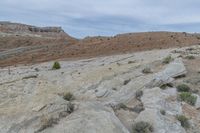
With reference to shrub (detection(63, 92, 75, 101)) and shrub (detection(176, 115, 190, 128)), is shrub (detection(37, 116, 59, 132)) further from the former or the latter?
shrub (detection(176, 115, 190, 128))

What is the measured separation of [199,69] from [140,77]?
12.7 feet

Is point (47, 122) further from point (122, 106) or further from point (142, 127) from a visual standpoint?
point (122, 106)

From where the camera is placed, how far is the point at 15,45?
64.8 metres

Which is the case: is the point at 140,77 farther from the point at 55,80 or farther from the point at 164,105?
the point at 55,80

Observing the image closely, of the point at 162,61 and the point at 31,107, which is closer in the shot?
the point at 31,107

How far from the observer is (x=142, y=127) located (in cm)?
1269

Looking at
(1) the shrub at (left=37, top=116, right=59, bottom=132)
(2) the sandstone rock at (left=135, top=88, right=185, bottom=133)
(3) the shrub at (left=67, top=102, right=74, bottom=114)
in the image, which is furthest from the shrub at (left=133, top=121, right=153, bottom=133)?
(1) the shrub at (left=37, top=116, right=59, bottom=132)

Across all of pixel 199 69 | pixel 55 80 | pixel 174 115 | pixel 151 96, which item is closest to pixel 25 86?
pixel 55 80

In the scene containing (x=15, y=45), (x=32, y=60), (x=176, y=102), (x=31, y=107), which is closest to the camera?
(x=31, y=107)

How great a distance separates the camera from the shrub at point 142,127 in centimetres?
1259

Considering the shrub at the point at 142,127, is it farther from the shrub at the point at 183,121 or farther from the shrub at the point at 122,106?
the shrub at the point at 122,106

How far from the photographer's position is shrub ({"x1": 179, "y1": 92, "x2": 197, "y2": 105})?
600 inches

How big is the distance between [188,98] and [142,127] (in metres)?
3.49

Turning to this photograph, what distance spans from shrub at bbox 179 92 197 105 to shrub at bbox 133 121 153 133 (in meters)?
3.14
